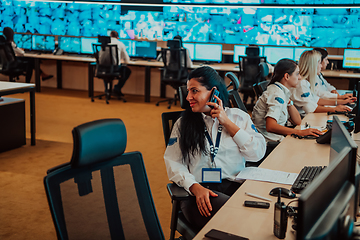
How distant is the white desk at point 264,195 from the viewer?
4.39 feet

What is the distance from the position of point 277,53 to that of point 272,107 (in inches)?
187

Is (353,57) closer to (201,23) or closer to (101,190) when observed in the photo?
(201,23)

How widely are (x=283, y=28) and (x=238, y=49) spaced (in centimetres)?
174

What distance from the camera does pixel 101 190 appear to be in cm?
146

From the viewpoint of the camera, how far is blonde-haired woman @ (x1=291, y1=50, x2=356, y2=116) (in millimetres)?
3816

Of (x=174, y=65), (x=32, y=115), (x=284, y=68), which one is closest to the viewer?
(x=284, y=68)

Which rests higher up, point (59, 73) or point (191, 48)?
point (191, 48)

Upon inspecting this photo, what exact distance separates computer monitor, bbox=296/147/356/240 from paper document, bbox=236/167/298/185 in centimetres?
92

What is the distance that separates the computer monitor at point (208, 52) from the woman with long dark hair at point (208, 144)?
5.98 meters

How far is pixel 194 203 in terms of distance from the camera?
5.93 ft

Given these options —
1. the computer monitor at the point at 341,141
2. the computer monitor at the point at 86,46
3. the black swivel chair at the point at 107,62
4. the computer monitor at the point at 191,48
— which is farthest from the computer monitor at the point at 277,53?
the computer monitor at the point at 341,141

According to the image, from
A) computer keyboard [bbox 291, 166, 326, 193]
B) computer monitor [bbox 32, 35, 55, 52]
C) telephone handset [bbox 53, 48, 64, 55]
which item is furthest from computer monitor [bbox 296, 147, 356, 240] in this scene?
computer monitor [bbox 32, 35, 55, 52]

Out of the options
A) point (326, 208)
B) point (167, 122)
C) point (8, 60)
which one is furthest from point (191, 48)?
point (326, 208)

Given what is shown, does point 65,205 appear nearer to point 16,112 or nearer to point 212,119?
point 212,119
